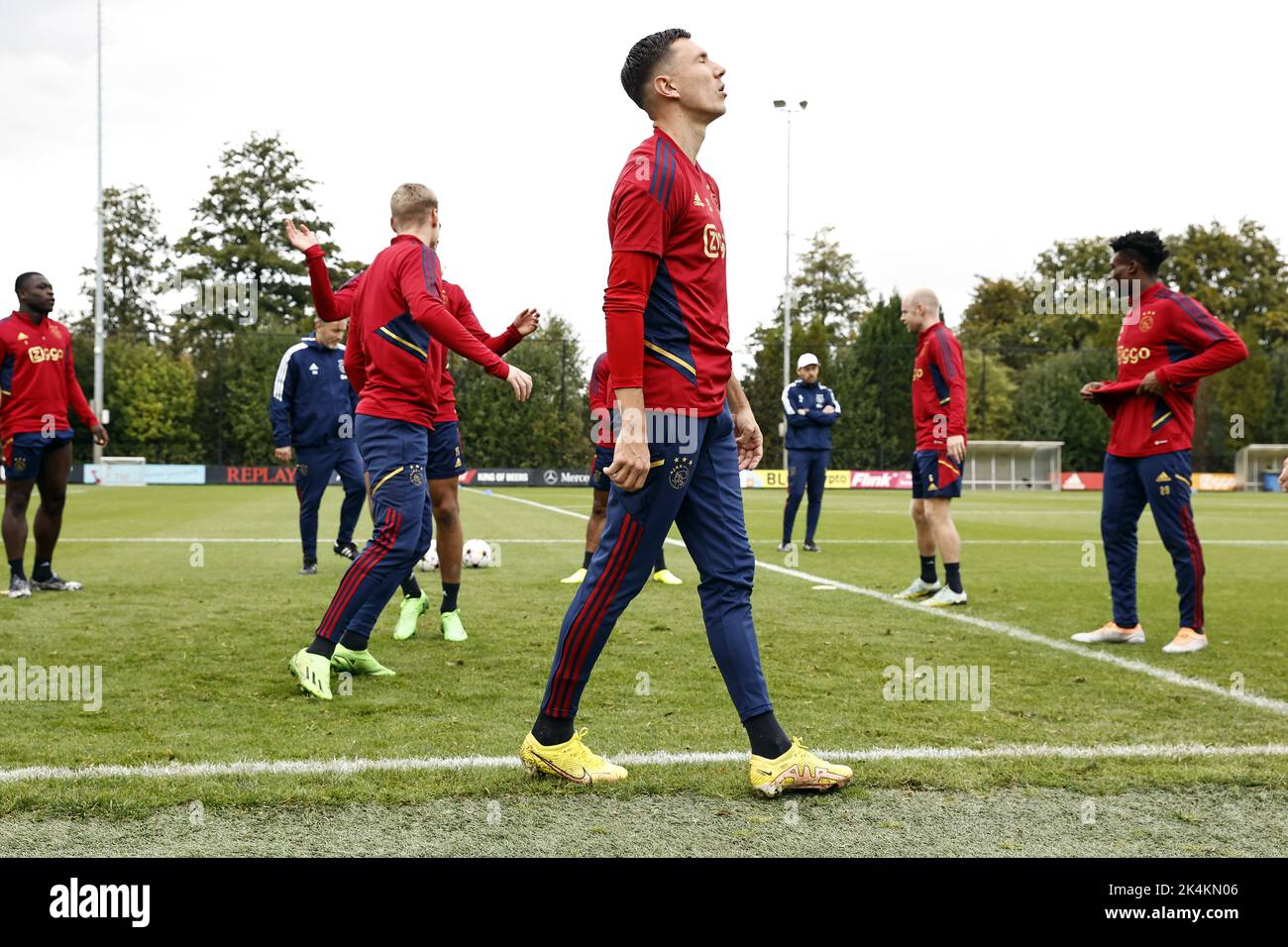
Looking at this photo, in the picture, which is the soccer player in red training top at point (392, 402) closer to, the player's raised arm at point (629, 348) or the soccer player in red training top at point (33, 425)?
the player's raised arm at point (629, 348)

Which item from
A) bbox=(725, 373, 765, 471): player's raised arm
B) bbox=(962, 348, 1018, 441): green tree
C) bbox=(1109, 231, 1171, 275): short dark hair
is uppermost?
bbox=(962, 348, 1018, 441): green tree

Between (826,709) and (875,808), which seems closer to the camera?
(875,808)

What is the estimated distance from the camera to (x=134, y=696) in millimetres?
4707

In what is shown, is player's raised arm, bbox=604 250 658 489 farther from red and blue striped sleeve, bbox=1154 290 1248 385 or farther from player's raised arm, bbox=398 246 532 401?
red and blue striped sleeve, bbox=1154 290 1248 385

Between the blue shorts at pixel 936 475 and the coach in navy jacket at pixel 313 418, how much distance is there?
4.56m

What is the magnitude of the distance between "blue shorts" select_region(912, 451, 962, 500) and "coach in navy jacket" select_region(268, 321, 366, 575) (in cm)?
456

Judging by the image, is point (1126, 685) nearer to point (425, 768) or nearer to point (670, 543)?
point (425, 768)

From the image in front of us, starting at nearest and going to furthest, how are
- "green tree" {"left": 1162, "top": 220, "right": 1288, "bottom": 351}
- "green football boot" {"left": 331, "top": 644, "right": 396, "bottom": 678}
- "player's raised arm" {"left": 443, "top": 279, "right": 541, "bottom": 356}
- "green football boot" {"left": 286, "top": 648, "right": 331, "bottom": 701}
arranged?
1. "green football boot" {"left": 286, "top": 648, "right": 331, "bottom": 701}
2. "green football boot" {"left": 331, "top": 644, "right": 396, "bottom": 678}
3. "player's raised arm" {"left": 443, "top": 279, "right": 541, "bottom": 356}
4. "green tree" {"left": 1162, "top": 220, "right": 1288, "bottom": 351}

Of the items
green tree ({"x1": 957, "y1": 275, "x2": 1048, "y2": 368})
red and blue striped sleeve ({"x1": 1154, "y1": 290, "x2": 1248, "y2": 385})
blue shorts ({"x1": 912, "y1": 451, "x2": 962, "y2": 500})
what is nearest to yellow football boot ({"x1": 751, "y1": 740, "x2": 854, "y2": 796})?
red and blue striped sleeve ({"x1": 1154, "y1": 290, "x2": 1248, "y2": 385})

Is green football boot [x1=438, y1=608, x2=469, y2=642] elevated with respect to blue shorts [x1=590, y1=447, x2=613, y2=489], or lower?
lower

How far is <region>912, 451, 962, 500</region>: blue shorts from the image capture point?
8078 mm

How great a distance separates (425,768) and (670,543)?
9310mm

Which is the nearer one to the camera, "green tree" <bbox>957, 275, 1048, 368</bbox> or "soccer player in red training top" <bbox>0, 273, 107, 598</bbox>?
"soccer player in red training top" <bbox>0, 273, 107, 598</bbox>
